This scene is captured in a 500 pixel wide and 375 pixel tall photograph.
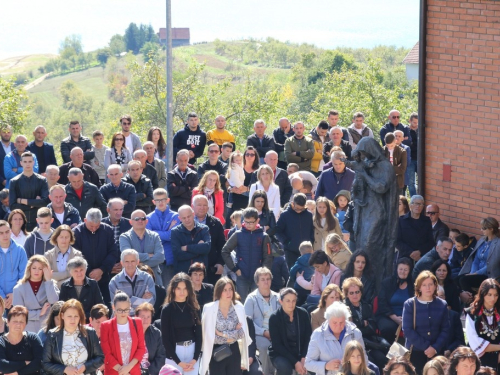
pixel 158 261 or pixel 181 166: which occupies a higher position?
pixel 181 166

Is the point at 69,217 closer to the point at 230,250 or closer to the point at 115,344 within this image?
the point at 230,250

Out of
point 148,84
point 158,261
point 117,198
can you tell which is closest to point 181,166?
point 117,198

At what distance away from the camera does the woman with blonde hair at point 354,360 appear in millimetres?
8930

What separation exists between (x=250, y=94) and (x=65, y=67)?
99784mm

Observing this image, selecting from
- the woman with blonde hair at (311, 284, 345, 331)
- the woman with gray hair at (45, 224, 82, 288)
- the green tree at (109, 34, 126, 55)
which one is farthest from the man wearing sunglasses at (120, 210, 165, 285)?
the green tree at (109, 34, 126, 55)

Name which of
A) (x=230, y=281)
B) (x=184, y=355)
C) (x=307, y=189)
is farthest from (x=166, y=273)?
(x=307, y=189)

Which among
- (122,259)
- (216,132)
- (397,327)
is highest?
(216,132)

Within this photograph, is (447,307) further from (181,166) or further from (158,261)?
(181,166)

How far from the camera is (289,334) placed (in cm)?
1048

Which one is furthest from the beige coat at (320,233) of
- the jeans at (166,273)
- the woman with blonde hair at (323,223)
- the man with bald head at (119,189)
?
the man with bald head at (119,189)

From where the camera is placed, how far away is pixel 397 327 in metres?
11.3

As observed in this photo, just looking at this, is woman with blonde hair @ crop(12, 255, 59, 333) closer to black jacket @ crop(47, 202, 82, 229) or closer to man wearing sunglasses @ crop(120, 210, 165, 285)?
man wearing sunglasses @ crop(120, 210, 165, 285)

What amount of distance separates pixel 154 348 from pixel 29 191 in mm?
4992

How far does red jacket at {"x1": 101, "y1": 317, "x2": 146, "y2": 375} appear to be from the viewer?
9.72m
